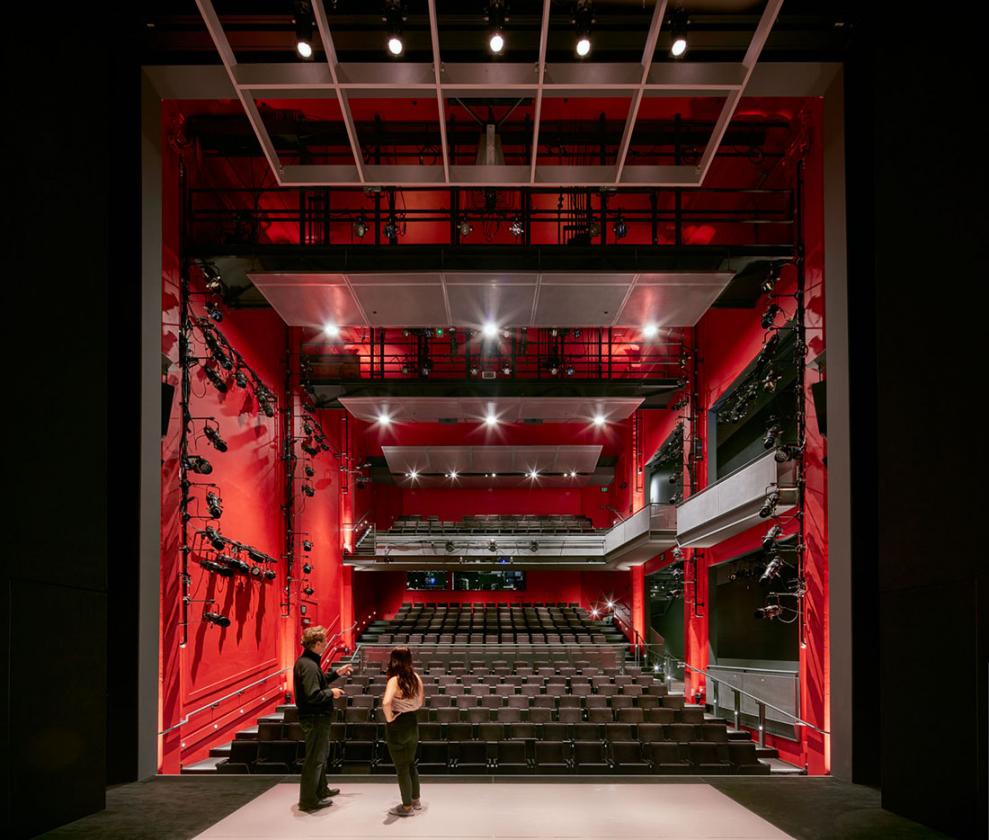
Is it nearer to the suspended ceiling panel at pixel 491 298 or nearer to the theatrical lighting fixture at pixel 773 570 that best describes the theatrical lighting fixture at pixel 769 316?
the suspended ceiling panel at pixel 491 298

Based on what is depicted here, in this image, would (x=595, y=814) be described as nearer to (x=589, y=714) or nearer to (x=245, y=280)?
(x=589, y=714)

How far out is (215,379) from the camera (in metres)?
10.7

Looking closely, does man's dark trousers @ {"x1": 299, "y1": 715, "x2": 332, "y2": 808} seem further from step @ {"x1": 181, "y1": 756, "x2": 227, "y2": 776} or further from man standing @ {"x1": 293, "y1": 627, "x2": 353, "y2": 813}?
step @ {"x1": 181, "y1": 756, "x2": 227, "y2": 776}

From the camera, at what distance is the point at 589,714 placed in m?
10.4

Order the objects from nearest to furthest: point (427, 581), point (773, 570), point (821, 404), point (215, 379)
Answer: point (821, 404)
point (773, 570)
point (215, 379)
point (427, 581)

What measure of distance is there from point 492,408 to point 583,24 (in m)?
12.0

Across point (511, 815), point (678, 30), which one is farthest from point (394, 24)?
point (511, 815)

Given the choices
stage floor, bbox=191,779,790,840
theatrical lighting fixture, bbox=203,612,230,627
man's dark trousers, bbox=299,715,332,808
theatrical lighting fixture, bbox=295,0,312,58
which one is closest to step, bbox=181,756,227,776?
theatrical lighting fixture, bbox=203,612,230,627

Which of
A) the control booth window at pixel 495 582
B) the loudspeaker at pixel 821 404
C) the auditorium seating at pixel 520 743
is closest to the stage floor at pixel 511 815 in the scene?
the auditorium seating at pixel 520 743

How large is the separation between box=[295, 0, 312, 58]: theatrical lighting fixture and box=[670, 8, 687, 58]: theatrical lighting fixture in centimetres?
287

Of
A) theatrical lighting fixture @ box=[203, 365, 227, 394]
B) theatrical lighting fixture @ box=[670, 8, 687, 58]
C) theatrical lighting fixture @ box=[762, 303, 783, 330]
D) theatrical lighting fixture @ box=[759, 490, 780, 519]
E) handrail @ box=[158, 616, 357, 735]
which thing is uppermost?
theatrical lighting fixture @ box=[670, 8, 687, 58]

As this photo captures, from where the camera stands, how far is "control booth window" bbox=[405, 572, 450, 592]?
27703 millimetres
